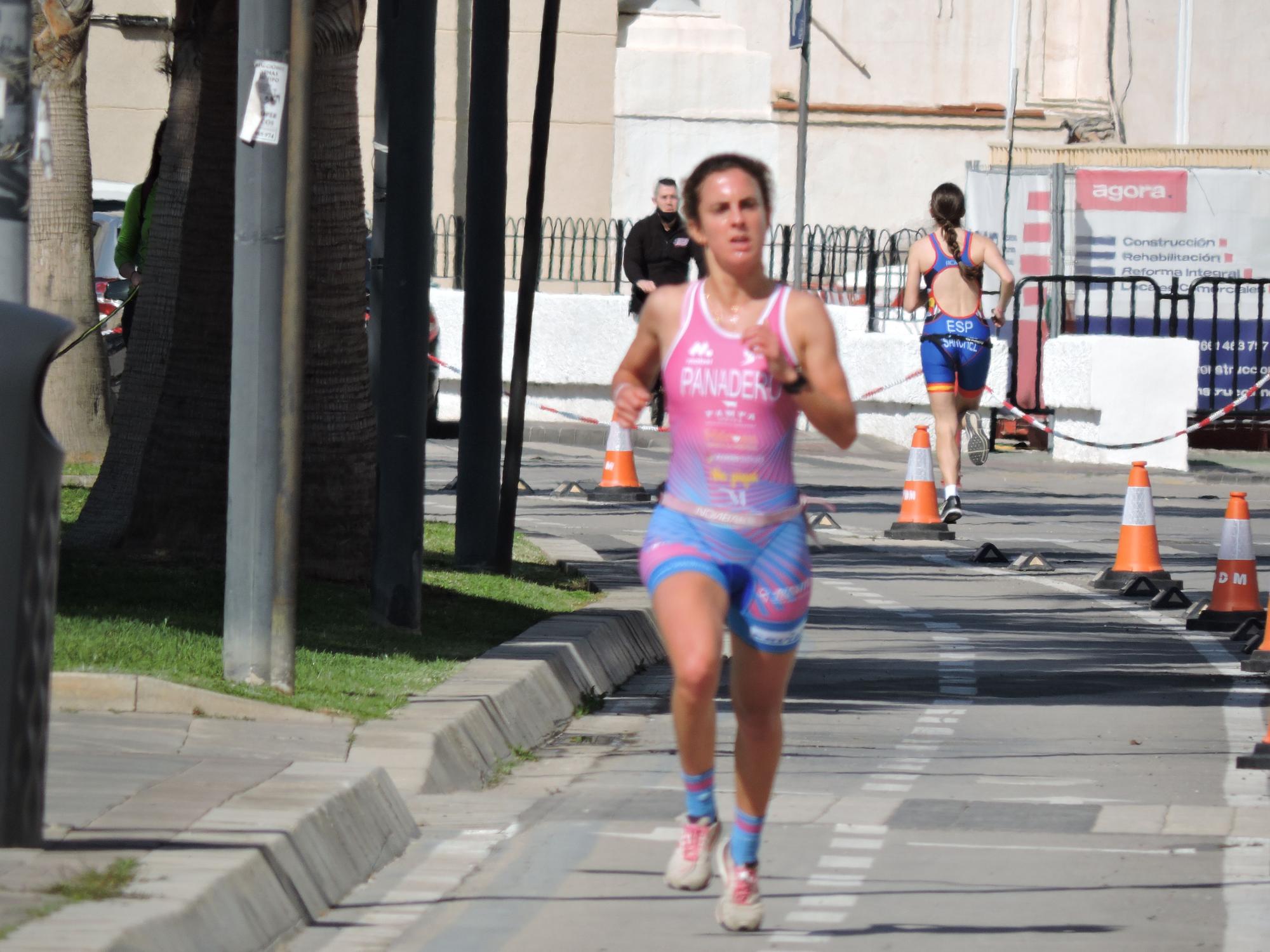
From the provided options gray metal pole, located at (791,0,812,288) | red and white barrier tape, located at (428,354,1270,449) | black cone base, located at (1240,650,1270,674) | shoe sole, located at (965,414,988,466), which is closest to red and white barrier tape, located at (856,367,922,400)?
red and white barrier tape, located at (428,354,1270,449)

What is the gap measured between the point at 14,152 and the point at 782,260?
1922cm

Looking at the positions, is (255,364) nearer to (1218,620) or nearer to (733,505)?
(733,505)

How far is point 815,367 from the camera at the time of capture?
227 inches

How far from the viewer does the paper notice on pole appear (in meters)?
8.05

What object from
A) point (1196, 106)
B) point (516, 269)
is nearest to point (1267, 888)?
point (516, 269)

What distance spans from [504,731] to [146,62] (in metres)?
25.9

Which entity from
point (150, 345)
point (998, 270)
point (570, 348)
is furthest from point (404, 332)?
point (570, 348)

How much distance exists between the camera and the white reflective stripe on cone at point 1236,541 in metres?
11.9

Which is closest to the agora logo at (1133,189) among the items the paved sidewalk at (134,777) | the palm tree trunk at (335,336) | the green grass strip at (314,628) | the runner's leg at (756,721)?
the green grass strip at (314,628)

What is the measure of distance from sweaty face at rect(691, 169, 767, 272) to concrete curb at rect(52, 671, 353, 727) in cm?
265

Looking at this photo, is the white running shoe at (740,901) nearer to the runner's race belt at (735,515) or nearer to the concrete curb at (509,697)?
the runner's race belt at (735,515)

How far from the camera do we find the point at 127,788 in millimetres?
6398

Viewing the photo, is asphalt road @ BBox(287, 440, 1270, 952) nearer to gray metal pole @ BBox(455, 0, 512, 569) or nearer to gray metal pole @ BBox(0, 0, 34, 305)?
gray metal pole @ BBox(455, 0, 512, 569)

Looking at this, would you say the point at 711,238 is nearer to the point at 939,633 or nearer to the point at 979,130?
the point at 939,633
